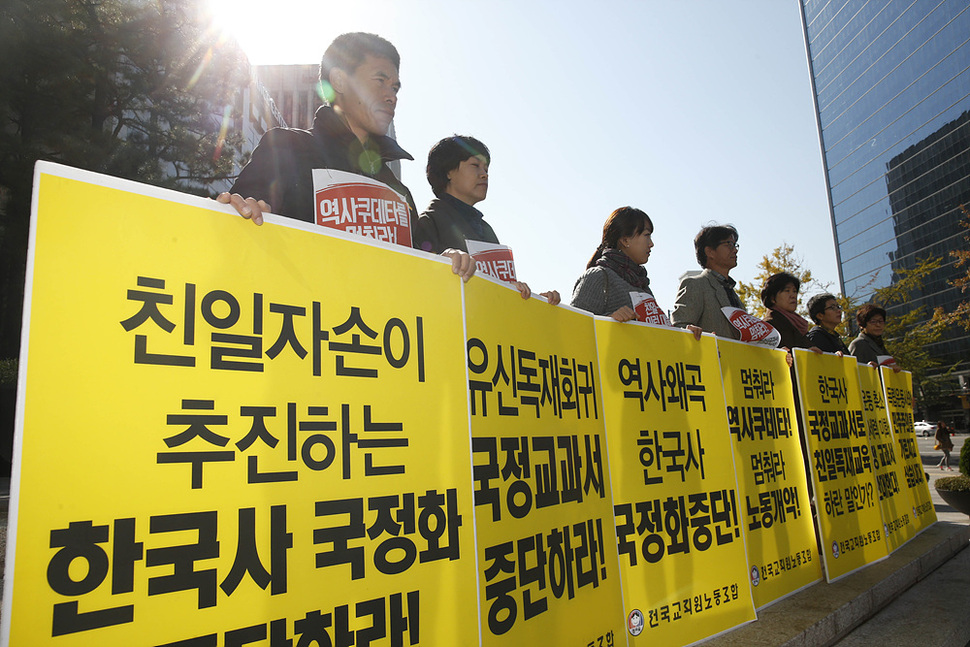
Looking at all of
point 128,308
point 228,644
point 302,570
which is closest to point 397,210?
point 128,308

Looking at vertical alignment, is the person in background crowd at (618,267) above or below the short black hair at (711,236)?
below

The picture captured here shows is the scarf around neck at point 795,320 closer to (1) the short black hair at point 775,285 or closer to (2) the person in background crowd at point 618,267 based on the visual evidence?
(1) the short black hair at point 775,285

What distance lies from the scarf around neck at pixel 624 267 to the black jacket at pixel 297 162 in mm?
1448

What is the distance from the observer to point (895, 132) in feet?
249

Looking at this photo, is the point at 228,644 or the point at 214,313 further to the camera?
the point at 214,313

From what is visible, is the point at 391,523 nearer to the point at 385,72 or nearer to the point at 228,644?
the point at 228,644

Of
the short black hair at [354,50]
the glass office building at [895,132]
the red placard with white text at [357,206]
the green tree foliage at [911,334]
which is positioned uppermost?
the glass office building at [895,132]

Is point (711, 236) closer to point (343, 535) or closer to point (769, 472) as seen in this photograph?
point (769, 472)

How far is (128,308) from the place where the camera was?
133 centimetres

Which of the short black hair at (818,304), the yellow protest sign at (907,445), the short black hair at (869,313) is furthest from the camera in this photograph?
the short black hair at (869,313)

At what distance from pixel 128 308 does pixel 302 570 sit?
2.36ft

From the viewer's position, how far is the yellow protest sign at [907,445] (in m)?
5.10

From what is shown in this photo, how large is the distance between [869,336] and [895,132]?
87699mm

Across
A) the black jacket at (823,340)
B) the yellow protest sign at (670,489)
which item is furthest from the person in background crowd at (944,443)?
the yellow protest sign at (670,489)
